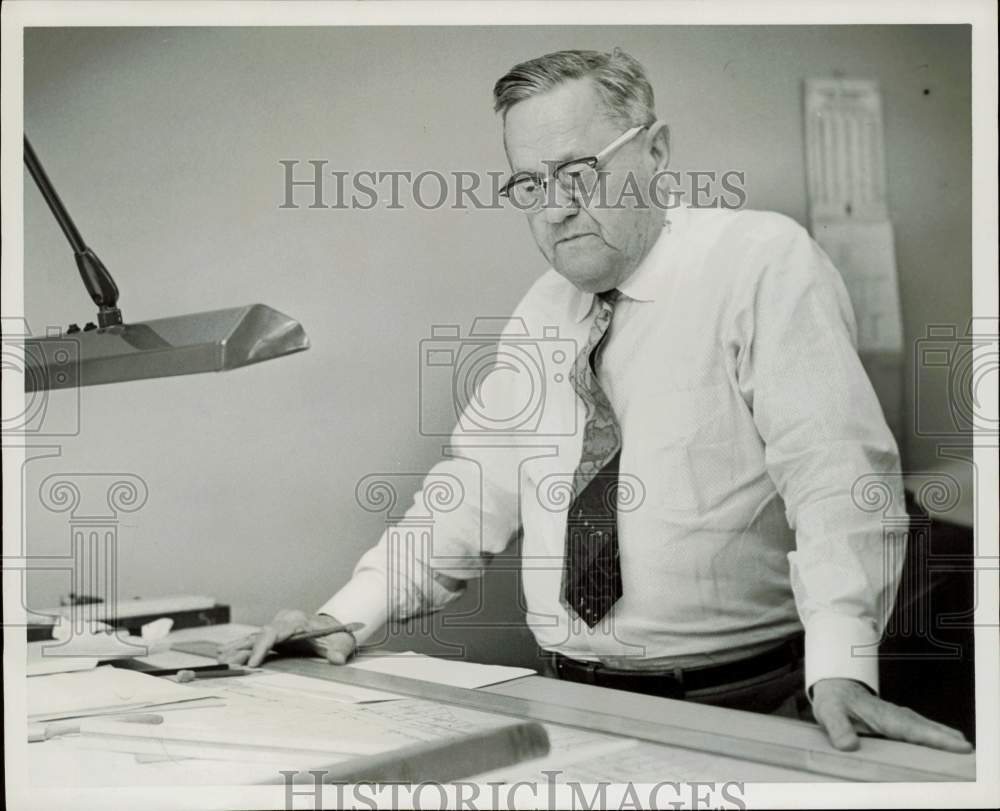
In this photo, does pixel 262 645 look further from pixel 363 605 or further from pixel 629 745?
Result: pixel 629 745

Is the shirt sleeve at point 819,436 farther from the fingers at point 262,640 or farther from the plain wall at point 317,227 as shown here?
the fingers at point 262,640

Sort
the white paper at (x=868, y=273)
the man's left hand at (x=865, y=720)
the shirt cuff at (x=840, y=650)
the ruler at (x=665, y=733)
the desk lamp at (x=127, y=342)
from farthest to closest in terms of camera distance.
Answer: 1. the desk lamp at (x=127, y=342)
2. the white paper at (x=868, y=273)
3. the shirt cuff at (x=840, y=650)
4. the man's left hand at (x=865, y=720)
5. the ruler at (x=665, y=733)

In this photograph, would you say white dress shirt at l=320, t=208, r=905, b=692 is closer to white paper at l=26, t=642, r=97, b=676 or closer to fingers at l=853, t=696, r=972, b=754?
fingers at l=853, t=696, r=972, b=754

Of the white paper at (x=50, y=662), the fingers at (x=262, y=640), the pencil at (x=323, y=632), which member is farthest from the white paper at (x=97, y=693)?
the pencil at (x=323, y=632)

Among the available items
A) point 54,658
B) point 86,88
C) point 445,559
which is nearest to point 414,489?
point 445,559

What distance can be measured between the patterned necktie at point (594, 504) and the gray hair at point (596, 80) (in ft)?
1.32

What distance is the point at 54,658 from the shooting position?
2662mm

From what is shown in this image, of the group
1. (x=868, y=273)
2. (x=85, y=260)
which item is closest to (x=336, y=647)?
(x=85, y=260)

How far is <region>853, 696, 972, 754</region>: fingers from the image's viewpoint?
2.26m

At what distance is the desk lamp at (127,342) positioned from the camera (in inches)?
103

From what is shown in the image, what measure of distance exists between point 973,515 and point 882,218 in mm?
690

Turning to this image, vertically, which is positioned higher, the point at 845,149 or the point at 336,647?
the point at 845,149

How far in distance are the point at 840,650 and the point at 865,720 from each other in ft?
0.57

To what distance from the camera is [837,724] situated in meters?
2.26
